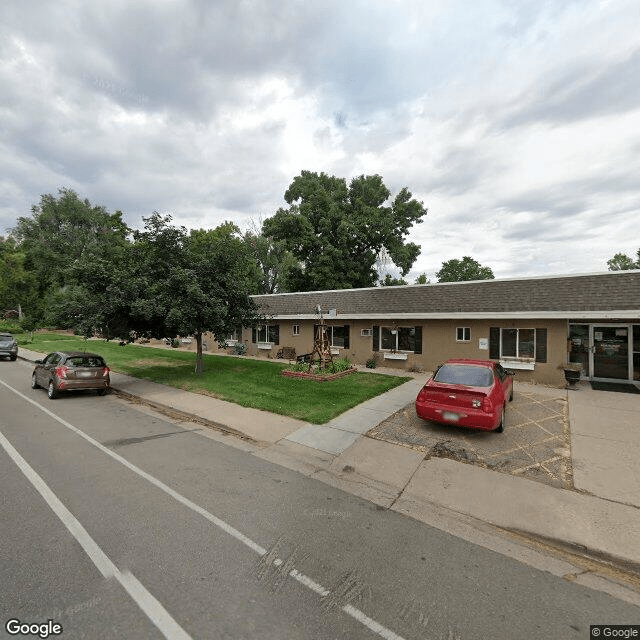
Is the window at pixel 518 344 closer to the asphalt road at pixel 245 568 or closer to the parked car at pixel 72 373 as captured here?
the asphalt road at pixel 245 568

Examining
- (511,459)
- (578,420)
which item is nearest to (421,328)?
(578,420)

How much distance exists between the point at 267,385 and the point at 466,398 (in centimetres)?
736

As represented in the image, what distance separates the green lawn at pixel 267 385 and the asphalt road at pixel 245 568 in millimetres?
3939

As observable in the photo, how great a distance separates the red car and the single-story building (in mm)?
6305

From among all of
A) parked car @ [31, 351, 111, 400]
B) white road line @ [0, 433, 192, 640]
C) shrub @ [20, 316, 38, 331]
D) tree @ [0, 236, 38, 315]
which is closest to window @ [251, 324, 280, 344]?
parked car @ [31, 351, 111, 400]

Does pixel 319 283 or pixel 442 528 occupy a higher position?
pixel 319 283

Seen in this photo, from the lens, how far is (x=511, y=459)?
6.30 meters

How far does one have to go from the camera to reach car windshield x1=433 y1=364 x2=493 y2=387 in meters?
7.54

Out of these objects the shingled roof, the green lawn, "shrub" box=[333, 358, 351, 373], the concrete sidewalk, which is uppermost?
the shingled roof

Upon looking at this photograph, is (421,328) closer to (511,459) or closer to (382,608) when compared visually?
(511,459)

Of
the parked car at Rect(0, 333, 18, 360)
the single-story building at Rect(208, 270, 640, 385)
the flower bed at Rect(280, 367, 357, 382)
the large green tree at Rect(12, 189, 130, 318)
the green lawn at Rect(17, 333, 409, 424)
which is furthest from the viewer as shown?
the large green tree at Rect(12, 189, 130, 318)

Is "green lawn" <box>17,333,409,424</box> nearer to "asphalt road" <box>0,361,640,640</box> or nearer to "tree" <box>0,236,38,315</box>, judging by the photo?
"asphalt road" <box>0,361,640,640</box>

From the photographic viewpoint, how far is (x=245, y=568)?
11.2ft

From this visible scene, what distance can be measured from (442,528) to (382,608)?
1.64 metres
